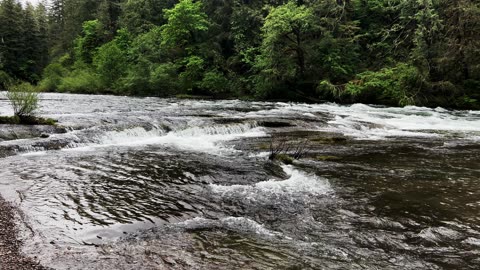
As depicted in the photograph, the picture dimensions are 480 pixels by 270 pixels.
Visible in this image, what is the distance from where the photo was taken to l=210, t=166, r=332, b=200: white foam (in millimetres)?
7668

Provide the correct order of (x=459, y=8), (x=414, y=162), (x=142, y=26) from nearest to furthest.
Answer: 1. (x=414, y=162)
2. (x=459, y=8)
3. (x=142, y=26)

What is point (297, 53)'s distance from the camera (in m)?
29.9

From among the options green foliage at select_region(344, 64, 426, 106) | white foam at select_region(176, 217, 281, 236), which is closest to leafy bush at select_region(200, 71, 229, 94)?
green foliage at select_region(344, 64, 426, 106)

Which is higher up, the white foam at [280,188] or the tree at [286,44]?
the tree at [286,44]

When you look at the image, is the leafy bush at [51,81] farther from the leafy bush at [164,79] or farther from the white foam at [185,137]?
the white foam at [185,137]

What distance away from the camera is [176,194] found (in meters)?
7.50

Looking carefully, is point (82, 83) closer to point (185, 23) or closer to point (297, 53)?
point (185, 23)

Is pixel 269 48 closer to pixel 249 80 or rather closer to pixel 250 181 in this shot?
pixel 249 80

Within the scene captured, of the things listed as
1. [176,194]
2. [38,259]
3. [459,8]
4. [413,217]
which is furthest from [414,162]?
[459,8]

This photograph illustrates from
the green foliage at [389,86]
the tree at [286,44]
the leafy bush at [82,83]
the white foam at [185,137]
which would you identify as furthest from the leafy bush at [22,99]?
the leafy bush at [82,83]

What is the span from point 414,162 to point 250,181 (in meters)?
5.17

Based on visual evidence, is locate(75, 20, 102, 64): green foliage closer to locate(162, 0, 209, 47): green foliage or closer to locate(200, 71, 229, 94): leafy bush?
locate(162, 0, 209, 47): green foliage

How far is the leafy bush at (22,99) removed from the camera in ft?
43.3

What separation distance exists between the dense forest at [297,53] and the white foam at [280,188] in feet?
62.8
